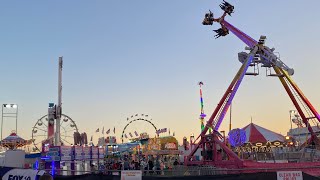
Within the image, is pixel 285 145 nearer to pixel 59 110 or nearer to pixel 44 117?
pixel 59 110

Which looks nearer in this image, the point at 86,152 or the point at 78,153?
the point at 78,153

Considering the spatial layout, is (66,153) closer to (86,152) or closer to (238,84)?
(86,152)

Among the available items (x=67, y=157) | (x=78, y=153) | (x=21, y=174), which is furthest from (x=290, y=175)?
(x=78, y=153)

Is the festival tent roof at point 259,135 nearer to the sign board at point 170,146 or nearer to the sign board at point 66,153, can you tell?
the sign board at point 170,146

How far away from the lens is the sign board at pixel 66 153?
24.5 metres

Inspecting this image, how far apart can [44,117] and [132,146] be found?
743 inches

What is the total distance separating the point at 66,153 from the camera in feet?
82.6

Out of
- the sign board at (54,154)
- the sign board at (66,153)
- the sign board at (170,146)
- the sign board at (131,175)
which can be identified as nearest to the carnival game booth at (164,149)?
the sign board at (170,146)

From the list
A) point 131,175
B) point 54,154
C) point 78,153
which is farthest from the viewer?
point 78,153

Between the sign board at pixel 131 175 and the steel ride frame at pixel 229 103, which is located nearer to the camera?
the sign board at pixel 131 175

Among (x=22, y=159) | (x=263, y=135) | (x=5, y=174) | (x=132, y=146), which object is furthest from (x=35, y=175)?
(x=132, y=146)

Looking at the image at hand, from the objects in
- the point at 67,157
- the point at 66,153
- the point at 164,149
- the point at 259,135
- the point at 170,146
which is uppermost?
the point at 259,135

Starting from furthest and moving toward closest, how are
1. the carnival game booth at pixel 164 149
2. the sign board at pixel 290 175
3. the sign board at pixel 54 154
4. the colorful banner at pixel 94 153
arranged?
the carnival game booth at pixel 164 149 → the colorful banner at pixel 94 153 → the sign board at pixel 54 154 → the sign board at pixel 290 175

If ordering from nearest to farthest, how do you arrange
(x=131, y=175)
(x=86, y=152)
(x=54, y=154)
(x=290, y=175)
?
1. (x=290, y=175)
2. (x=131, y=175)
3. (x=54, y=154)
4. (x=86, y=152)
